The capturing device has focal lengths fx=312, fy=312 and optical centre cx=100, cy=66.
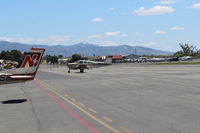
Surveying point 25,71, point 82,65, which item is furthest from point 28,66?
point 82,65

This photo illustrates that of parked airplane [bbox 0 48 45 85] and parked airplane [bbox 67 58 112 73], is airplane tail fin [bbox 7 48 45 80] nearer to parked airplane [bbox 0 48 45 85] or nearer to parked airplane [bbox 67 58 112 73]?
parked airplane [bbox 0 48 45 85]

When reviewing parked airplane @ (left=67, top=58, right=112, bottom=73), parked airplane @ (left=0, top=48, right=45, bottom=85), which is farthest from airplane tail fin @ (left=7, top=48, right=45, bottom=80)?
parked airplane @ (left=67, top=58, right=112, bottom=73)

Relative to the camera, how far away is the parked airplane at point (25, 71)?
1728cm

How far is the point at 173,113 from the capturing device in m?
12.1

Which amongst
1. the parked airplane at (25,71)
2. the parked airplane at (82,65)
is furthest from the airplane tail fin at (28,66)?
the parked airplane at (82,65)

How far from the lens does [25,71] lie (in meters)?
17.6

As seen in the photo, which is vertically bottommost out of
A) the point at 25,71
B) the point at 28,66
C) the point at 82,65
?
the point at 82,65

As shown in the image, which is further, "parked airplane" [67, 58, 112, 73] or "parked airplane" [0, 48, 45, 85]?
"parked airplane" [67, 58, 112, 73]

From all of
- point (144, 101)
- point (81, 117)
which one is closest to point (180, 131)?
point (81, 117)

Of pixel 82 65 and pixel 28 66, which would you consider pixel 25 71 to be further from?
pixel 82 65

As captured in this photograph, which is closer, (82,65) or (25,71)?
(25,71)

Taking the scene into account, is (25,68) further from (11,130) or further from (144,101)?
(11,130)

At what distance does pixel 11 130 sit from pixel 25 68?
8203mm

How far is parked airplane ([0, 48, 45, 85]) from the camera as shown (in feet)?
56.7
